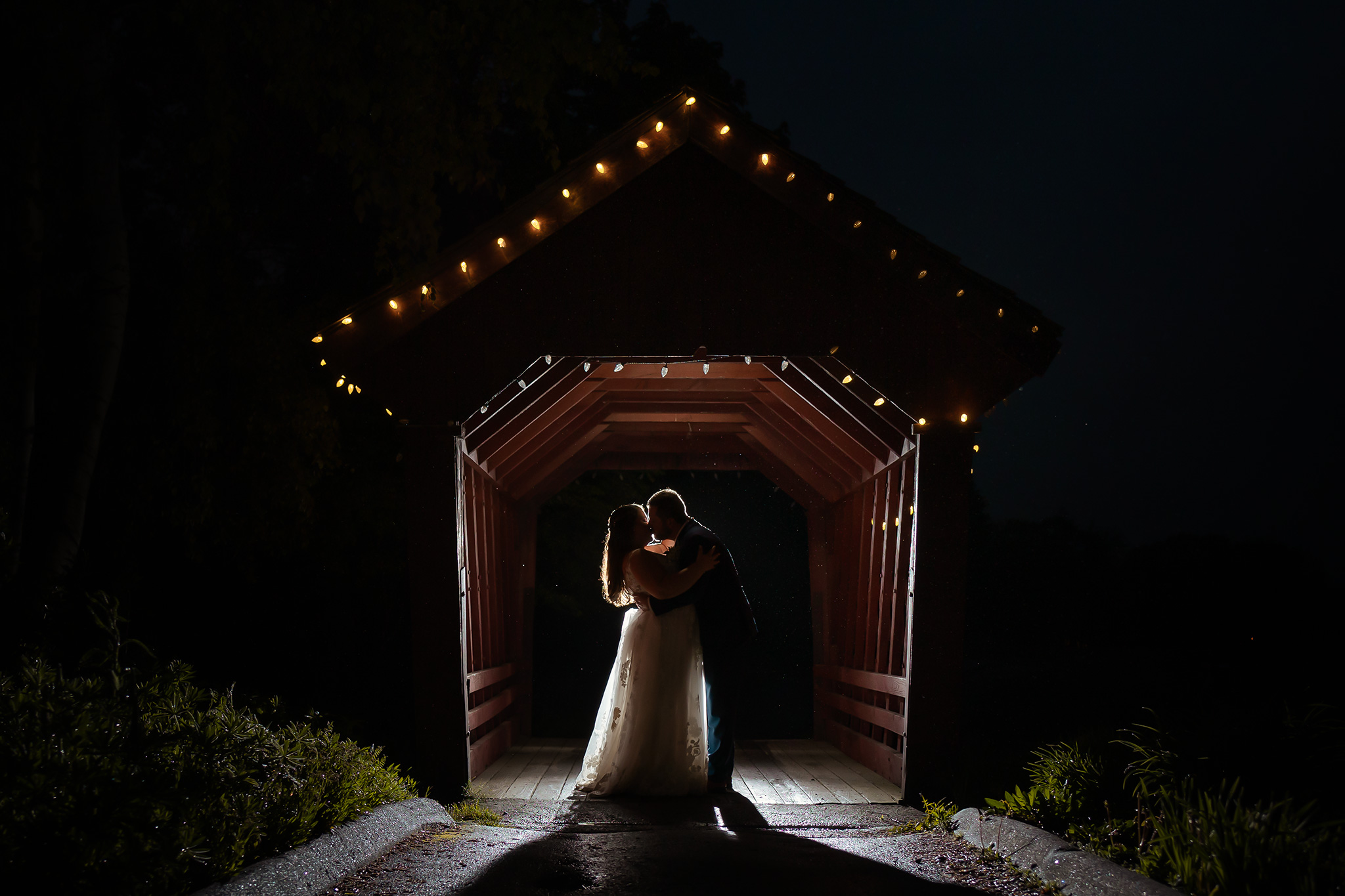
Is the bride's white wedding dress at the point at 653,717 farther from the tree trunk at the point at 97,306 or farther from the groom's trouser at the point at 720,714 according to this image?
the tree trunk at the point at 97,306

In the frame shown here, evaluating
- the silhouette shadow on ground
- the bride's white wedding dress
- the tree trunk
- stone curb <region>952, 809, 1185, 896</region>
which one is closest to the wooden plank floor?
the bride's white wedding dress

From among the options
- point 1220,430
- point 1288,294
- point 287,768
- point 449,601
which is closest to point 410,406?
point 449,601

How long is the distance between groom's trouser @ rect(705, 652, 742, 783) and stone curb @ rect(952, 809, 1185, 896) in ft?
5.67

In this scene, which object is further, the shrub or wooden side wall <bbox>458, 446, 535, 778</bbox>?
wooden side wall <bbox>458, 446, 535, 778</bbox>

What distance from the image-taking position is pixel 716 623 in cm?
661

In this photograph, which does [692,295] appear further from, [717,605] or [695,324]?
[717,605]

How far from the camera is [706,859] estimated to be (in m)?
4.46

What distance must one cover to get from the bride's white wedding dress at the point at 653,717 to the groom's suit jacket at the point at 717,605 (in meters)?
0.07

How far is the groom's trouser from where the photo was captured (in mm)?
6523

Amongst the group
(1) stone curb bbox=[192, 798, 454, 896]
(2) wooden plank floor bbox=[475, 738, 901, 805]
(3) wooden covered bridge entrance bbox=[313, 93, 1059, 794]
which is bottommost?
(2) wooden plank floor bbox=[475, 738, 901, 805]

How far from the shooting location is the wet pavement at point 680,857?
160 inches

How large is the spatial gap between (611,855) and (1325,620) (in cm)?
1183

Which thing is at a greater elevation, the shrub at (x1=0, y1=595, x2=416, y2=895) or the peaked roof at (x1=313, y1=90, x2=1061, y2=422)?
the peaked roof at (x1=313, y1=90, x2=1061, y2=422)

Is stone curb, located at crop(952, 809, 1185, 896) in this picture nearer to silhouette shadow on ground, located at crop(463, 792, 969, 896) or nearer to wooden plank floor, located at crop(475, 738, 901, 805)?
silhouette shadow on ground, located at crop(463, 792, 969, 896)
